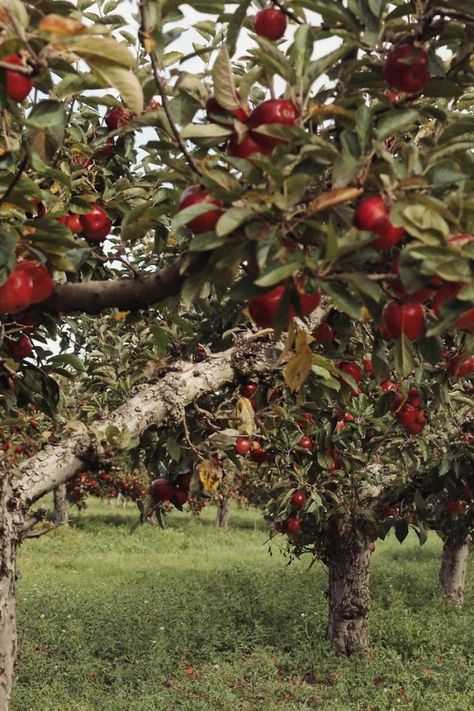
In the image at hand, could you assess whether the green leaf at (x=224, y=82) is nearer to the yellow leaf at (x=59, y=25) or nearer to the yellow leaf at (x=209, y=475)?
the yellow leaf at (x=59, y=25)

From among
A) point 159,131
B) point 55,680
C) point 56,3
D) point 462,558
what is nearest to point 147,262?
point 159,131

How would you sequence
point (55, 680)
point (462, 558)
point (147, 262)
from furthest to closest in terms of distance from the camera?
1. point (462, 558)
2. point (55, 680)
3. point (147, 262)

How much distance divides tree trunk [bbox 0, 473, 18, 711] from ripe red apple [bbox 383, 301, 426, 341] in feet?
8.36

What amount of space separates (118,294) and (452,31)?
3.36ft

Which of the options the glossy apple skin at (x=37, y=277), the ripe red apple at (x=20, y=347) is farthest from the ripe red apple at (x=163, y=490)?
the glossy apple skin at (x=37, y=277)

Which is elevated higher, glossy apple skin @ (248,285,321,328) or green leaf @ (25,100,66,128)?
green leaf @ (25,100,66,128)

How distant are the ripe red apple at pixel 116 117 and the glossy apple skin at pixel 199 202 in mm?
2059

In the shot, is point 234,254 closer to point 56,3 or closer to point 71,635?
→ point 56,3

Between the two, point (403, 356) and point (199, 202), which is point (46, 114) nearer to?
point (199, 202)

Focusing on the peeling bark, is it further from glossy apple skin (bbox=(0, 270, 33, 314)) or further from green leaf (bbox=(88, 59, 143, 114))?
green leaf (bbox=(88, 59, 143, 114))

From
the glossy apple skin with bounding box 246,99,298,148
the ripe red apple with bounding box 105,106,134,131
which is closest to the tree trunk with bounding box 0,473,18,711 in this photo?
the ripe red apple with bounding box 105,106,134,131

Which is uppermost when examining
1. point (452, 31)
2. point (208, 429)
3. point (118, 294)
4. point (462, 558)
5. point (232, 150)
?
point (452, 31)

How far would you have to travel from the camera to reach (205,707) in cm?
761

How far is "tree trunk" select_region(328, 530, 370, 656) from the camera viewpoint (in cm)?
944
